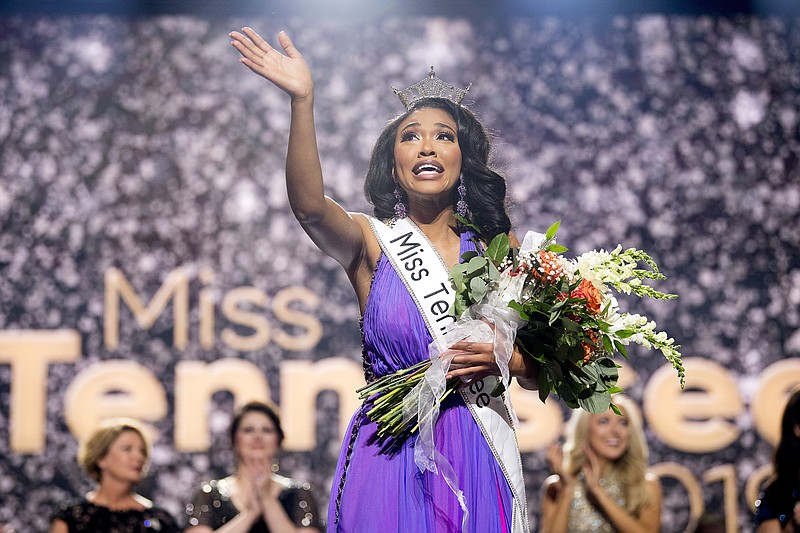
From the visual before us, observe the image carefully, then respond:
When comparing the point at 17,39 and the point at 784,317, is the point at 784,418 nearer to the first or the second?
the point at 784,317

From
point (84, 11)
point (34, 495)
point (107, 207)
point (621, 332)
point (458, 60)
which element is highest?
point (84, 11)

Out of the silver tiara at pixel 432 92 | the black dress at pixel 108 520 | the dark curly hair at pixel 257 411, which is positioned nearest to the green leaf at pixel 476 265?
the silver tiara at pixel 432 92

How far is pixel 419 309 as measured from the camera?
2141 millimetres

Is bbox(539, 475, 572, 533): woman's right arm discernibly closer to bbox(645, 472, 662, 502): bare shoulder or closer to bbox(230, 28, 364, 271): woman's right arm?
bbox(645, 472, 662, 502): bare shoulder

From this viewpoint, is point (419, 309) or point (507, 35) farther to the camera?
point (507, 35)

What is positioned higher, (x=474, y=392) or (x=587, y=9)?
(x=587, y=9)

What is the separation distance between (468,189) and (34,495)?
360 cm

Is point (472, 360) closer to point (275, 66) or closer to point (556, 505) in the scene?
point (275, 66)

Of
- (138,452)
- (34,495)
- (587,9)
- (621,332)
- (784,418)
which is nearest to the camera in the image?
(621,332)

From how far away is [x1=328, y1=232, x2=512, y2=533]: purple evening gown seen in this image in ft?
6.70

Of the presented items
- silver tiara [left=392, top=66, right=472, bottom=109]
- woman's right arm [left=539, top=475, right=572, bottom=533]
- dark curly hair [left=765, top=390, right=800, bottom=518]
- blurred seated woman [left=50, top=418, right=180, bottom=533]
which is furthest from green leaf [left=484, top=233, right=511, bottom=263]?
blurred seated woman [left=50, top=418, right=180, bottom=533]

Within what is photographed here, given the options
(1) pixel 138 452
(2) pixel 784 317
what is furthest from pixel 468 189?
(2) pixel 784 317

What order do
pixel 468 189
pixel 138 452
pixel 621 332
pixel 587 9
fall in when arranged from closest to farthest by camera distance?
1. pixel 621 332
2. pixel 468 189
3. pixel 138 452
4. pixel 587 9

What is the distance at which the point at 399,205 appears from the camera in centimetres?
231
